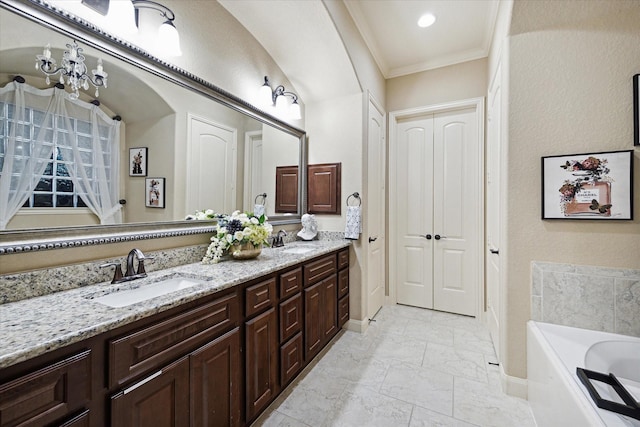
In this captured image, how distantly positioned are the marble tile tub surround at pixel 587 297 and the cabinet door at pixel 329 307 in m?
1.47

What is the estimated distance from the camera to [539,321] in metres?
1.85

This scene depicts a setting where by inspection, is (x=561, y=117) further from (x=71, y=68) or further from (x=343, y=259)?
(x=71, y=68)

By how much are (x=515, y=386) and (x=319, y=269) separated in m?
1.58

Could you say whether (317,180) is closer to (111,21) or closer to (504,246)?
(504,246)

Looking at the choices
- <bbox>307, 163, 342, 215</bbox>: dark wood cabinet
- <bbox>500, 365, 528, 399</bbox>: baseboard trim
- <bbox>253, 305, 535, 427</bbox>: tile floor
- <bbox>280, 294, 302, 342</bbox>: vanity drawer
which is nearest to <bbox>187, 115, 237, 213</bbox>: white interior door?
<bbox>280, 294, 302, 342</bbox>: vanity drawer

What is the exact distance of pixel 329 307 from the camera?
96.2 inches

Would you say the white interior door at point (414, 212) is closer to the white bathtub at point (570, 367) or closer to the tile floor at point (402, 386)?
the tile floor at point (402, 386)

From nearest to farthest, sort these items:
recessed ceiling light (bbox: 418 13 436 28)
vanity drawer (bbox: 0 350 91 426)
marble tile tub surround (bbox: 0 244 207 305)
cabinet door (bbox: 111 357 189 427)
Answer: vanity drawer (bbox: 0 350 91 426), cabinet door (bbox: 111 357 189 427), marble tile tub surround (bbox: 0 244 207 305), recessed ceiling light (bbox: 418 13 436 28)

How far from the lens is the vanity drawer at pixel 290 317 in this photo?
1796 mm

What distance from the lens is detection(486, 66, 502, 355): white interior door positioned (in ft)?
7.54

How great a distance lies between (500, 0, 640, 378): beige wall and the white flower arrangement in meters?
1.75

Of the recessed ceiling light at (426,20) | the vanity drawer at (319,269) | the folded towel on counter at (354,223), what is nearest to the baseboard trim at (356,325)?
the vanity drawer at (319,269)

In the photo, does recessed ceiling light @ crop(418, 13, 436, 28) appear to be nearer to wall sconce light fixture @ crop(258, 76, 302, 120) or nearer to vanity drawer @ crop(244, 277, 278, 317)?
wall sconce light fixture @ crop(258, 76, 302, 120)

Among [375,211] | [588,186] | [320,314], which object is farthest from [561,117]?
[320,314]
